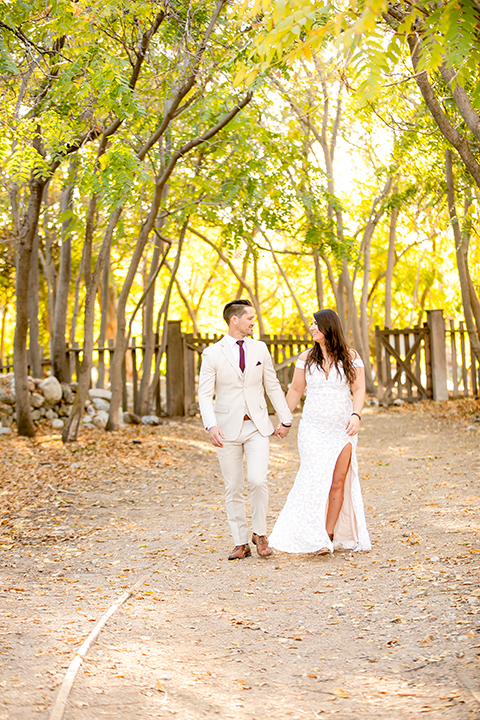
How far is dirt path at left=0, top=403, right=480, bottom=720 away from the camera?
10.4ft

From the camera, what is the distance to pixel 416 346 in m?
17.9

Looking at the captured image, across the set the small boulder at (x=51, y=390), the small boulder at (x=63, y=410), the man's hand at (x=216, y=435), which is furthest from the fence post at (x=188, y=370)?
the man's hand at (x=216, y=435)

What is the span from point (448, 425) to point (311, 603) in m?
9.78

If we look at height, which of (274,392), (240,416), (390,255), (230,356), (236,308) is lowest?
(240,416)

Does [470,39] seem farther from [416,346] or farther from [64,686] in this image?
[416,346]

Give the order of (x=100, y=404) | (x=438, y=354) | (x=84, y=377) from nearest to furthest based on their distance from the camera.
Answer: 1. (x=84, y=377)
2. (x=100, y=404)
3. (x=438, y=354)

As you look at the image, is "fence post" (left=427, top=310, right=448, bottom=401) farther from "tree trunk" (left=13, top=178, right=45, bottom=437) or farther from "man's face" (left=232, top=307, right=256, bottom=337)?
"man's face" (left=232, top=307, right=256, bottom=337)

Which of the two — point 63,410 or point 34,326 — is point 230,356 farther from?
point 34,326

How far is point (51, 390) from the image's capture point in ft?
46.3

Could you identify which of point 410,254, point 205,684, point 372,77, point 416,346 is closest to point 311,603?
point 205,684

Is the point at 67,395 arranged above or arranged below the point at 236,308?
below

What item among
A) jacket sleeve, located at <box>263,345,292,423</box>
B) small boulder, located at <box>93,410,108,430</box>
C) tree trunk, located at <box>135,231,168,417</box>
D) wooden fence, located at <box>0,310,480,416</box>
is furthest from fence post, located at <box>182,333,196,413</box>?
jacket sleeve, located at <box>263,345,292,423</box>

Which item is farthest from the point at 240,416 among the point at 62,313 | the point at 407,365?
the point at 407,365

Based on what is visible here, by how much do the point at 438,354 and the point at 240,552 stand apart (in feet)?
43.1
